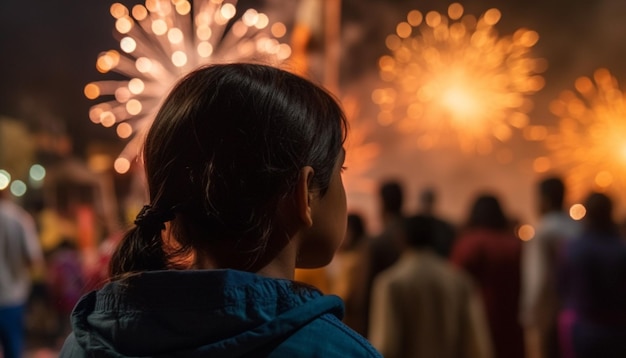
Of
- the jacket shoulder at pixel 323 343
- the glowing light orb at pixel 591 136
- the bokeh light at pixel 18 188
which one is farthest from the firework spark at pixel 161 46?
the jacket shoulder at pixel 323 343

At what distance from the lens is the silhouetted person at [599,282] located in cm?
438

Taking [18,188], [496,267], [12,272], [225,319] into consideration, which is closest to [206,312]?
[225,319]

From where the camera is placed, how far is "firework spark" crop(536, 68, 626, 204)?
11195 millimetres

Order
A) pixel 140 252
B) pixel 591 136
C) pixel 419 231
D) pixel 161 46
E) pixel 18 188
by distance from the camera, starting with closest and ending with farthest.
Answer: pixel 140 252 < pixel 419 231 < pixel 161 46 < pixel 18 188 < pixel 591 136

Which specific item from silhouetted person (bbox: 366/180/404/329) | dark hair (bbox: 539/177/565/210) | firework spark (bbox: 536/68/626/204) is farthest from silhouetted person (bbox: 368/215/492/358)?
firework spark (bbox: 536/68/626/204)

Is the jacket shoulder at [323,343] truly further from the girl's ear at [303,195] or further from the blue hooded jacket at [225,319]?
the girl's ear at [303,195]

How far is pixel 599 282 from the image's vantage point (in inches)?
173

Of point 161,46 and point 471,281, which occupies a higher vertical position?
point 161,46

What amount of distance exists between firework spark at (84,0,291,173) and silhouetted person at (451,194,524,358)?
325 cm

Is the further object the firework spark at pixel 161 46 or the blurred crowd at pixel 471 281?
the firework spark at pixel 161 46

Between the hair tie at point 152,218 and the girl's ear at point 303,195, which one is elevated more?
the girl's ear at point 303,195

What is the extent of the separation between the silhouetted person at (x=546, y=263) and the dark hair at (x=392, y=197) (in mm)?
892

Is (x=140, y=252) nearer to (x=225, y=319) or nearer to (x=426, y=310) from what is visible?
(x=225, y=319)

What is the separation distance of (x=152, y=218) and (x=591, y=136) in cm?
1101
